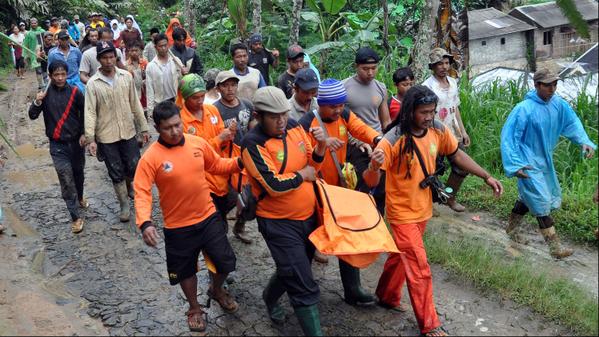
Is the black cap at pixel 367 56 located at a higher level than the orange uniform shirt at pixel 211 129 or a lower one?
higher

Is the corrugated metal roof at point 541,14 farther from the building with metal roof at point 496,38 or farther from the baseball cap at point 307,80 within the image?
the baseball cap at point 307,80

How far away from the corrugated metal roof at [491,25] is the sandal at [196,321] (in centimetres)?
2065

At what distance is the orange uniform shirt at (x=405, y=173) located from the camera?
4379 millimetres

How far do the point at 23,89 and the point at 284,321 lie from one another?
14100 millimetres

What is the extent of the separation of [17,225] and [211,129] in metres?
3.40

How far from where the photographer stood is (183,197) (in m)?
4.43

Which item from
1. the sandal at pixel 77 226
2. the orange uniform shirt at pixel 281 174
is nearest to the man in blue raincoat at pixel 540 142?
the orange uniform shirt at pixel 281 174

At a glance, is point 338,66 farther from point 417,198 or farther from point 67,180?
point 417,198

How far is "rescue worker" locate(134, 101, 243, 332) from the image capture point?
4324 mm

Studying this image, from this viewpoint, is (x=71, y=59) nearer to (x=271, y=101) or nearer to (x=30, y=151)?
(x=30, y=151)

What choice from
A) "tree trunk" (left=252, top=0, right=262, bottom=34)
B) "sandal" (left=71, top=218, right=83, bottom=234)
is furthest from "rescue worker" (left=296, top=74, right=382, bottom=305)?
"tree trunk" (left=252, top=0, right=262, bottom=34)

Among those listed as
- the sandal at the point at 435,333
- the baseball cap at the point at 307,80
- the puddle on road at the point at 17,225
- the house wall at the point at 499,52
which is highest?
the baseball cap at the point at 307,80

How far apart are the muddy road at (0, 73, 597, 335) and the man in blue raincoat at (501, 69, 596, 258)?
0.54 meters

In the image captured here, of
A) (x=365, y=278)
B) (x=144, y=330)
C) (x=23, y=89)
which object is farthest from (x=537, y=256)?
(x=23, y=89)
